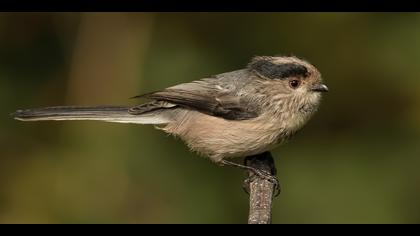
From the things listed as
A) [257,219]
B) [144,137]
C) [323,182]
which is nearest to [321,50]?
[323,182]

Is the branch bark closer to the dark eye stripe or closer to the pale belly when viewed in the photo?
the pale belly

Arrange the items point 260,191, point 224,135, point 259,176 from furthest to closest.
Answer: point 224,135
point 259,176
point 260,191

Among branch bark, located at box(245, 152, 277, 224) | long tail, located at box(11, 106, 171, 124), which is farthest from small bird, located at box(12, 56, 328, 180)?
branch bark, located at box(245, 152, 277, 224)

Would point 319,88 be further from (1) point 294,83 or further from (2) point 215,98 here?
(2) point 215,98

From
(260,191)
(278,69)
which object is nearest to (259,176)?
(260,191)

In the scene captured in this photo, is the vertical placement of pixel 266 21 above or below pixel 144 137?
above

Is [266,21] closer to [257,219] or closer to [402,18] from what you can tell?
[402,18]

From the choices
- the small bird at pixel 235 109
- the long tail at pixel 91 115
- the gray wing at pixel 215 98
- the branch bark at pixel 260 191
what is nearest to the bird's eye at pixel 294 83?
the small bird at pixel 235 109
